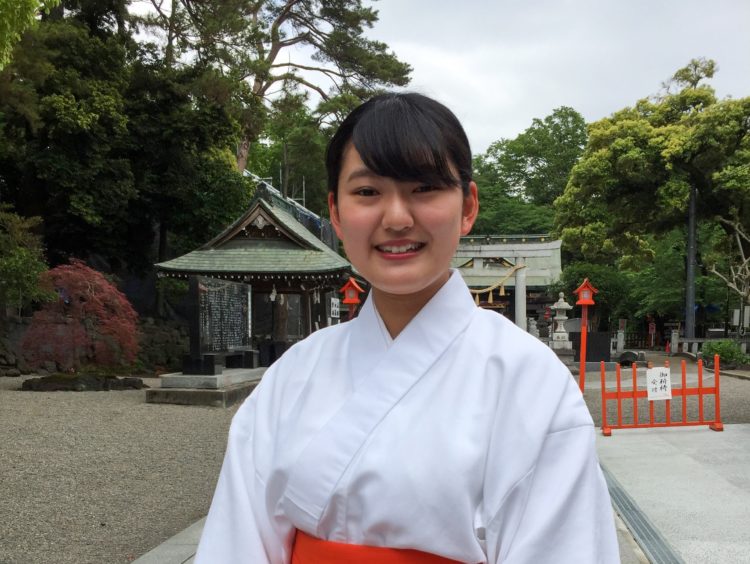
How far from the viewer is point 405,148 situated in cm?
130

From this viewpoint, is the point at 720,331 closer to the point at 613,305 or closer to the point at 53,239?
the point at 613,305

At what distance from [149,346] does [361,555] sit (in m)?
18.9

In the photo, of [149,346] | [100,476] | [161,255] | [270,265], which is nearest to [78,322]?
[270,265]

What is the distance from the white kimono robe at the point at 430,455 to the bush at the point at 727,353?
17617 mm

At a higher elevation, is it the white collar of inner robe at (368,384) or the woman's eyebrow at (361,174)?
the woman's eyebrow at (361,174)

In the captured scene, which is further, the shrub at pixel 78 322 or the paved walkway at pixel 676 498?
the shrub at pixel 78 322

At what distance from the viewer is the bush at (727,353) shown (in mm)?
17094

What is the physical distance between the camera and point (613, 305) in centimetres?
2997

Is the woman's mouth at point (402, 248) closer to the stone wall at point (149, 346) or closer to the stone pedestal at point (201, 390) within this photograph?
the stone pedestal at point (201, 390)

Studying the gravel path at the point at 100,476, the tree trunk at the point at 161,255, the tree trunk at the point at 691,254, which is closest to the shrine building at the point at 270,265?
the tree trunk at the point at 161,255

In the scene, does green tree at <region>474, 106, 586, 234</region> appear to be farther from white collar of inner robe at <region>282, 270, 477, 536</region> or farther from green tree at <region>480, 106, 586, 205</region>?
white collar of inner robe at <region>282, 270, 477, 536</region>

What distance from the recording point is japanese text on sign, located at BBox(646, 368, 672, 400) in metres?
7.45

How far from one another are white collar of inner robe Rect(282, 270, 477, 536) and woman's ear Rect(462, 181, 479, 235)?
0.11m

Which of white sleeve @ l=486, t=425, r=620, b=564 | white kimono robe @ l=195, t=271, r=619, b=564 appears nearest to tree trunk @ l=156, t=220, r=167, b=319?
white kimono robe @ l=195, t=271, r=619, b=564
